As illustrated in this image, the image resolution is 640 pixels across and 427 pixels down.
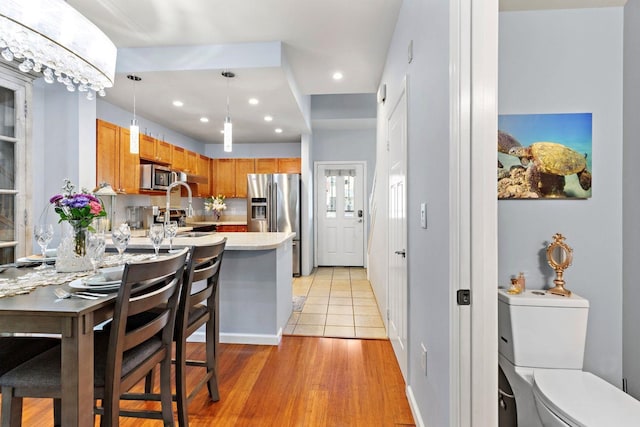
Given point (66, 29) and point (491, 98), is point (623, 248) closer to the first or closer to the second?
point (491, 98)

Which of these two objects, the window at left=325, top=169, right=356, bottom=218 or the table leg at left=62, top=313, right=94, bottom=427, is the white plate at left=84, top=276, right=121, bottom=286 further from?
the window at left=325, top=169, right=356, bottom=218

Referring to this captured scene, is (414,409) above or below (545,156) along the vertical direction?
below

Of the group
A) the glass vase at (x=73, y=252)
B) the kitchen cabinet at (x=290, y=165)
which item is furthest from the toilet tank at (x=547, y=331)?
the kitchen cabinet at (x=290, y=165)

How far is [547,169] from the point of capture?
192 cm

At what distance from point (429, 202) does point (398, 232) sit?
87cm

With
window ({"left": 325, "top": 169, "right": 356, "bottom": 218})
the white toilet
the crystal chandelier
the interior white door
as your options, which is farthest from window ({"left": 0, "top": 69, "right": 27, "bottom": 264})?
window ({"left": 325, "top": 169, "right": 356, "bottom": 218})

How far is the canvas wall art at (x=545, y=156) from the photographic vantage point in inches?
75.0

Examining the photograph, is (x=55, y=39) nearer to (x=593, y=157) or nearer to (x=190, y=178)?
(x=593, y=157)

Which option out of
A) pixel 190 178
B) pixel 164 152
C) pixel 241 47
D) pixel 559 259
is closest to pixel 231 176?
pixel 190 178

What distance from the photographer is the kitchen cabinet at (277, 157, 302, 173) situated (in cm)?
599

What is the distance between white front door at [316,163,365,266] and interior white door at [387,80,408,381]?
10.7 ft

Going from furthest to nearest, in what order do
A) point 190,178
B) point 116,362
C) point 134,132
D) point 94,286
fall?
point 190,178 < point 134,132 < point 94,286 < point 116,362

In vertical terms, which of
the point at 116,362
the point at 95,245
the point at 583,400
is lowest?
the point at 583,400

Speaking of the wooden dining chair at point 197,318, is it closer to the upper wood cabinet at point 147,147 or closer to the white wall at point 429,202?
the white wall at point 429,202
